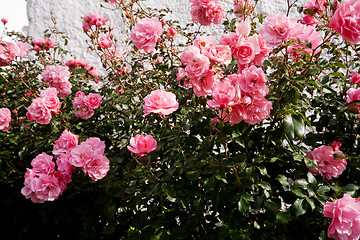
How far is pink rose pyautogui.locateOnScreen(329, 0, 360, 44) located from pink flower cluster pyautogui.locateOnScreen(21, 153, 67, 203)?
4.01ft

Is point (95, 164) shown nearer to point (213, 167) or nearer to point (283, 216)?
point (213, 167)

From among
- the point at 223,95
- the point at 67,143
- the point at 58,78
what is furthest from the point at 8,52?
the point at 223,95

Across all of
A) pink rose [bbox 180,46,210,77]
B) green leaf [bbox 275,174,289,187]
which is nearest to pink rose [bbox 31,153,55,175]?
pink rose [bbox 180,46,210,77]

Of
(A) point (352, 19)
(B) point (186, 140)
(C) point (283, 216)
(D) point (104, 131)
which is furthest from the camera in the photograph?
(D) point (104, 131)

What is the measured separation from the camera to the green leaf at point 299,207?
41.5 inches

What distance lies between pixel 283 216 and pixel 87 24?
160 centimetres

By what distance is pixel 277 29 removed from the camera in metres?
1.04

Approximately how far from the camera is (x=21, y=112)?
74.2 inches

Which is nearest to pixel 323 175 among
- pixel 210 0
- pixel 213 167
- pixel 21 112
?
pixel 213 167

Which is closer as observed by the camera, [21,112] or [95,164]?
[95,164]

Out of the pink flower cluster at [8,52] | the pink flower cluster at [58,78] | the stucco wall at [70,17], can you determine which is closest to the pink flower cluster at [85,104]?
the pink flower cluster at [58,78]

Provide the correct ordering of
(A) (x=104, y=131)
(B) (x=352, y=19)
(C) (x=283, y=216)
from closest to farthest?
1. (B) (x=352, y=19)
2. (C) (x=283, y=216)
3. (A) (x=104, y=131)

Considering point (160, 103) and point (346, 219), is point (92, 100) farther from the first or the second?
point (346, 219)

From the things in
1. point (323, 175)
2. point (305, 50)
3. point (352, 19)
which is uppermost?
point (352, 19)
